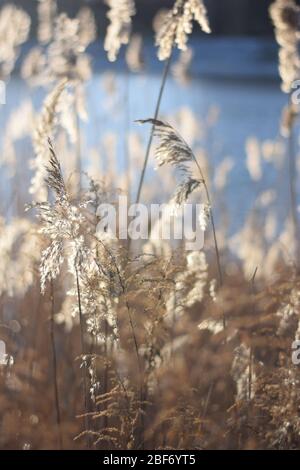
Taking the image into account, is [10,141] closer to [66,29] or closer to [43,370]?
[66,29]

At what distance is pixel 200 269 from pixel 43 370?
0.69 meters

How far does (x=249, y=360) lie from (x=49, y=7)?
2.02 m

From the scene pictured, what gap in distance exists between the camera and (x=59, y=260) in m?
1.54

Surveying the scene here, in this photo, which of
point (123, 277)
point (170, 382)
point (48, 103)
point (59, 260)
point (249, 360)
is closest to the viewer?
point (59, 260)

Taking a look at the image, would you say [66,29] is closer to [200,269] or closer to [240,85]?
[200,269]

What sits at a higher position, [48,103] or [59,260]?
[48,103]

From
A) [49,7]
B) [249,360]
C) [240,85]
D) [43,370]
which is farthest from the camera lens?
[240,85]

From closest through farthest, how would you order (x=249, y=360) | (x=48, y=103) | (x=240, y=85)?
(x=249, y=360)
(x=48, y=103)
(x=240, y=85)

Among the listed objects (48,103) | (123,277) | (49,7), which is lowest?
(123,277)

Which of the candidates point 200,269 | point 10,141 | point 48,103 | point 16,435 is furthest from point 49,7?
point 16,435

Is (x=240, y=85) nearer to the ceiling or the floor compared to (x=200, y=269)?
nearer to the ceiling

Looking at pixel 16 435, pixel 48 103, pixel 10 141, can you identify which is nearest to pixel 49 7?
pixel 10 141
